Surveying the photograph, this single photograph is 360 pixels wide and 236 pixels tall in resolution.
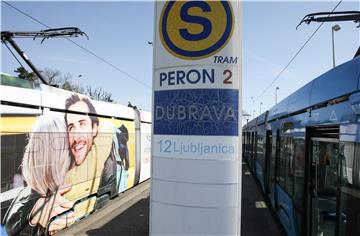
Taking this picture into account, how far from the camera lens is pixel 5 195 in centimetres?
662

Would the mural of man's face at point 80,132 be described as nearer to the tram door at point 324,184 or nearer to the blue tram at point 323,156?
the blue tram at point 323,156

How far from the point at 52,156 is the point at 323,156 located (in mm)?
5381

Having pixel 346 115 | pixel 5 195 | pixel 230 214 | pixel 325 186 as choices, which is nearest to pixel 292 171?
pixel 325 186

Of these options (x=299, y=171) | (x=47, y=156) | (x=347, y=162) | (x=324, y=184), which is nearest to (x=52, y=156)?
(x=47, y=156)

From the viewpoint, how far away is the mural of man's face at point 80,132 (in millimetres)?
9523

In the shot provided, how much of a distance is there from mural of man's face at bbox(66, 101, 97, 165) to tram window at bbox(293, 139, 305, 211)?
5.00m

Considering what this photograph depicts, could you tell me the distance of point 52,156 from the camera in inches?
333

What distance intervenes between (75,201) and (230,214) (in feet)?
23.3

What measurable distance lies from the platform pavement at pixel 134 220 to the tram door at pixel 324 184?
135 inches

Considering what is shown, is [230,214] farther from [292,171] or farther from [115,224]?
[115,224]

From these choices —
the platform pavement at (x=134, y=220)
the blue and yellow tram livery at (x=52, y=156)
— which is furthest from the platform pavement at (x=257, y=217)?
the blue and yellow tram livery at (x=52, y=156)

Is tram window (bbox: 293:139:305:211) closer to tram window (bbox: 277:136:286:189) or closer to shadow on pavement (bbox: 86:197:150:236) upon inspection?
tram window (bbox: 277:136:286:189)

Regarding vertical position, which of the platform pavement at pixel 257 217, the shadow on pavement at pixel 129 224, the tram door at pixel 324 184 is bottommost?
the shadow on pavement at pixel 129 224

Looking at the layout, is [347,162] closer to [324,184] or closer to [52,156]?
[324,184]
